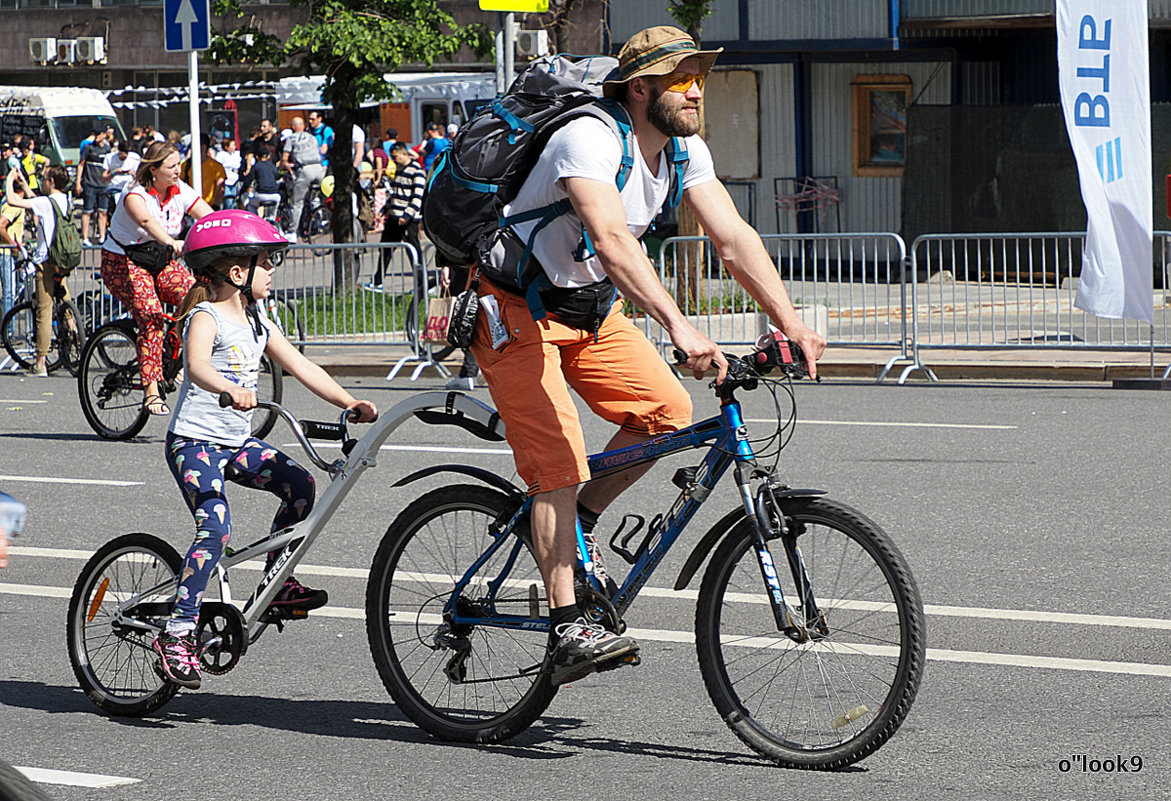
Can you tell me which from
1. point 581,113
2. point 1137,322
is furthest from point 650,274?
point 1137,322

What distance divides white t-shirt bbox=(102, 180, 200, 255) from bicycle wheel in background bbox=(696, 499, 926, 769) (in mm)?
7463

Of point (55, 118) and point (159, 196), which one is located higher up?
point (55, 118)

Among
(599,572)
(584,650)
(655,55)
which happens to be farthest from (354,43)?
(584,650)

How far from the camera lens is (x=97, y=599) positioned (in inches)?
220

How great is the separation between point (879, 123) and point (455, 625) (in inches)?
817

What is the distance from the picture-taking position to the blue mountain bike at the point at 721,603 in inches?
182

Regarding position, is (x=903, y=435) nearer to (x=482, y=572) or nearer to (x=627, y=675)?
(x=627, y=675)

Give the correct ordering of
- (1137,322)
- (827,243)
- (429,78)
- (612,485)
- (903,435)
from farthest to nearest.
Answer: (429,78) < (827,243) < (1137,322) < (903,435) < (612,485)

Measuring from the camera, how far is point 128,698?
548 centimetres

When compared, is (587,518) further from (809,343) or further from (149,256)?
(149,256)

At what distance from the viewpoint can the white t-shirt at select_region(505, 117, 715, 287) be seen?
4691mm

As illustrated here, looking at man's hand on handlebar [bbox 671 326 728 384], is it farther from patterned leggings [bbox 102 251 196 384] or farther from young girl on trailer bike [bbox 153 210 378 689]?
patterned leggings [bbox 102 251 196 384]

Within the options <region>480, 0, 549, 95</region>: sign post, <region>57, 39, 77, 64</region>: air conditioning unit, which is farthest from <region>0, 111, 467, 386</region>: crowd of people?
<region>57, 39, 77, 64</region>: air conditioning unit

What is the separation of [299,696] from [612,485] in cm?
130
